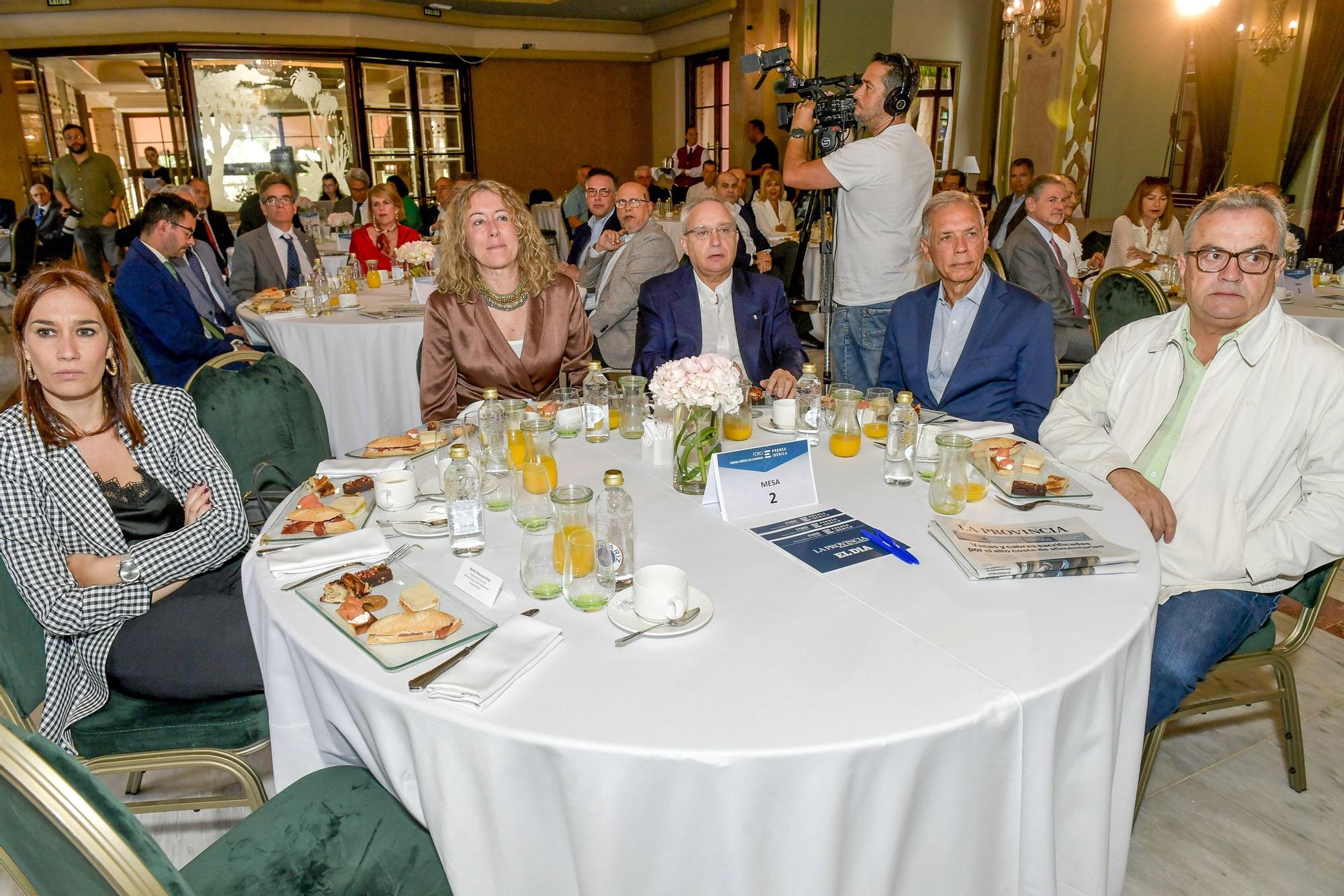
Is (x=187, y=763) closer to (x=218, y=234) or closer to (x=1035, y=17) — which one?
(x=218, y=234)

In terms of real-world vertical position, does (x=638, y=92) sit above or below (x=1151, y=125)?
above

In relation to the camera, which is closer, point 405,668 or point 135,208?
point 405,668

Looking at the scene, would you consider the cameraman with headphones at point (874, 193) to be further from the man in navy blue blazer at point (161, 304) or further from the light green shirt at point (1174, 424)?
the man in navy blue blazer at point (161, 304)

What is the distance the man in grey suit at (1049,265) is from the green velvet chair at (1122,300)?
801 millimetres

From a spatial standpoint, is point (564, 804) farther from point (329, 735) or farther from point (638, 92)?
point (638, 92)

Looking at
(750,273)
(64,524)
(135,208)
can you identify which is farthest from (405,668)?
(135,208)

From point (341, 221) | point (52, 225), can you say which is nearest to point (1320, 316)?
point (341, 221)

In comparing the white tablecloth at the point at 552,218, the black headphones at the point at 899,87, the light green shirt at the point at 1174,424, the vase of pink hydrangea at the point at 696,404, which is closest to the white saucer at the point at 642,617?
the vase of pink hydrangea at the point at 696,404

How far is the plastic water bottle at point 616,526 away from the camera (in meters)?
1.45

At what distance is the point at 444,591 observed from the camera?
146cm

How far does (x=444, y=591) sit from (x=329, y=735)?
12.0 inches

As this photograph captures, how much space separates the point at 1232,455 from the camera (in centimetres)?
194

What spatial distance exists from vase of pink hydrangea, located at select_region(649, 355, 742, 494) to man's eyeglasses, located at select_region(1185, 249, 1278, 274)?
3.71 ft

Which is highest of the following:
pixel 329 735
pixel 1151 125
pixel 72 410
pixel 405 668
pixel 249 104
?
pixel 249 104
